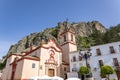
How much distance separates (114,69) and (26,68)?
17.4 m

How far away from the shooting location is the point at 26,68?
24219mm

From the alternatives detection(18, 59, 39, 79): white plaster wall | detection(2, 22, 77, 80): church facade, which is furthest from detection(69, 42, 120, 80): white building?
detection(18, 59, 39, 79): white plaster wall

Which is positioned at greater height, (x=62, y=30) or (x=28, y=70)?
(x=62, y=30)

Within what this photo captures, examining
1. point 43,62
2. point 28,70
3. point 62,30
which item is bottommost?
point 28,70

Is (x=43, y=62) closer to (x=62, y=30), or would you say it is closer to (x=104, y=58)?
(x=104, y=58)

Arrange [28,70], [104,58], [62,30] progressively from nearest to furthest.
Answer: [28,70], [104,58], [62,30]

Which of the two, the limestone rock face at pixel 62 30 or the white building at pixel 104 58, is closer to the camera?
the white building at pixel 104 58

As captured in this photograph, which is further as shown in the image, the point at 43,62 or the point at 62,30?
the point at 62,30

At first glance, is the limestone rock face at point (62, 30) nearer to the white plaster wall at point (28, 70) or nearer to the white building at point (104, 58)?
the white building at point (104, 58)

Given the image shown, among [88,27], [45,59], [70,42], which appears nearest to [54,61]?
[45,59]

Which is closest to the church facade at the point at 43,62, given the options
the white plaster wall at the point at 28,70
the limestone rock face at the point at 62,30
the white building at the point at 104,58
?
the white plaster wall at the point at 28,70

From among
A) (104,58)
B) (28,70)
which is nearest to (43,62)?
(28,70)

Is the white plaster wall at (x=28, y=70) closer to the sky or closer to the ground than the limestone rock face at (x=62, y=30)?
closer to the ground

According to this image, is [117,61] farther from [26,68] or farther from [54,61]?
[26,68]
